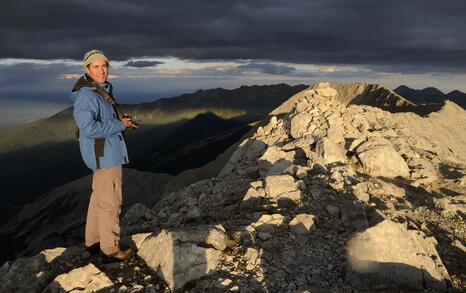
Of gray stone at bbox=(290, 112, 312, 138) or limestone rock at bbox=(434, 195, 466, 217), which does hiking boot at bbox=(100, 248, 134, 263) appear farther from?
gray stone at bbox=(290, 112, 312, 138)

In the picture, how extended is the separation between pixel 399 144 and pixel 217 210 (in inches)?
469

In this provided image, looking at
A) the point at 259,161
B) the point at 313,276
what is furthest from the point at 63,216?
the point at 313,276

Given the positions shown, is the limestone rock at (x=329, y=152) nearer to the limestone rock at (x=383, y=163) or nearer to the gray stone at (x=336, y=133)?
the limestone rock at (x=383, y=163)

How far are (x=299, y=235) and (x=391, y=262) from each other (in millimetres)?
2395

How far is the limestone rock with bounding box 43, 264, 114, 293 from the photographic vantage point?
7012mm

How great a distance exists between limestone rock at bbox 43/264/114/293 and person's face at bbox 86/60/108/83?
14.2ft

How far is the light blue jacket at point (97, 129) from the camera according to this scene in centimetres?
712

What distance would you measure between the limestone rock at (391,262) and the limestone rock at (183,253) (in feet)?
10.0

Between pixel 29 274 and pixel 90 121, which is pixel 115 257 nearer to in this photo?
pixel 29 274

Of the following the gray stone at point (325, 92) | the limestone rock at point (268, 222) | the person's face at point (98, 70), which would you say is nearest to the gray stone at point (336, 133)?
the gray stone at point (325, 92)

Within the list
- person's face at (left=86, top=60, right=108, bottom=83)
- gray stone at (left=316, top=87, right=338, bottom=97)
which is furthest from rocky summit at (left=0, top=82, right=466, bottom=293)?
gray stone at (left=316, top=87, right=338, bottom=97)

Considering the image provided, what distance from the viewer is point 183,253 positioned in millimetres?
7406

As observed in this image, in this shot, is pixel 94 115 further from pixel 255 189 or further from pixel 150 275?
pixel 255 189

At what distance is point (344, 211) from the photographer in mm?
9984
